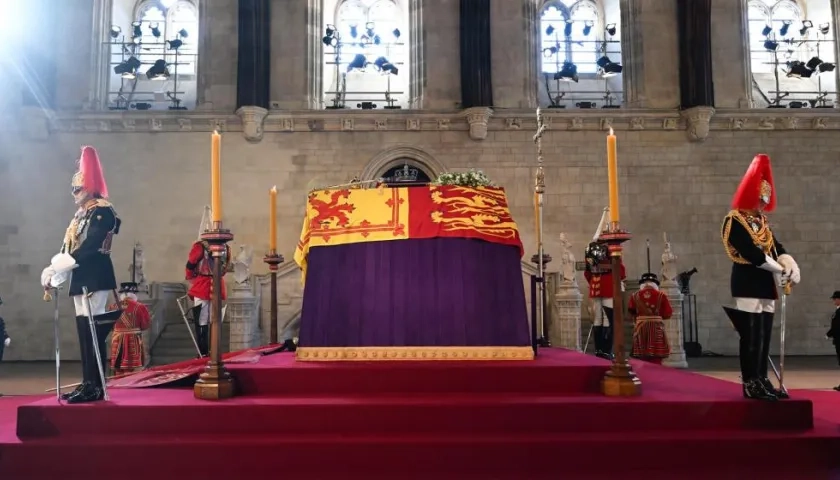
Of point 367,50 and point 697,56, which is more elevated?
point 367,50

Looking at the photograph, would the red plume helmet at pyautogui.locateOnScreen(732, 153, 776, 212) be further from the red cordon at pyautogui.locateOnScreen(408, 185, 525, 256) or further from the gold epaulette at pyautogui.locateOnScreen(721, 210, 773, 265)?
the red cordon at pyautogui.locateOnScreen(408, 185, 525, 256)

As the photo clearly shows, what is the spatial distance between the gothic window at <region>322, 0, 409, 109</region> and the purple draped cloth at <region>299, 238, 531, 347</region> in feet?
34.6

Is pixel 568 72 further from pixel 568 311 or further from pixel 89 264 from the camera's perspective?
pixel 89 264

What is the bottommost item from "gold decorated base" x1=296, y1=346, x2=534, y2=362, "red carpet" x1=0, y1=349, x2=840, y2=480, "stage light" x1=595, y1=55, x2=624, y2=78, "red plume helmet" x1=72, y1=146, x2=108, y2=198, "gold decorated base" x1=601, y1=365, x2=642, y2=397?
"red carpet" x1=0, y1=349, x2=840, y2=480

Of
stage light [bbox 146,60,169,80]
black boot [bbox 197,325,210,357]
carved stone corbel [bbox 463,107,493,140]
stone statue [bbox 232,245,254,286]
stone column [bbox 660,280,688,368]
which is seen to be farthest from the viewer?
stage light [bbox 146,60,169,80]

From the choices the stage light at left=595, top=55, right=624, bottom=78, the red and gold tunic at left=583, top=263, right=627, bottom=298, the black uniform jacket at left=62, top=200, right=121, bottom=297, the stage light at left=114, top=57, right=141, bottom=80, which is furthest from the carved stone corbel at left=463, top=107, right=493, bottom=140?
the black uniform jacket at left=62, top=200, right=121, bottom=297

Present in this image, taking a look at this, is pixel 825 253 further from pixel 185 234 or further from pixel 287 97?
pixel 185 234

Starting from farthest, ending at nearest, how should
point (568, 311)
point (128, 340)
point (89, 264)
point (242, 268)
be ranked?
point (242, 268)
point (568, 311)
point (128, 340)
point (89, 264)

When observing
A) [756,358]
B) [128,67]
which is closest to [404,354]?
[756,358]

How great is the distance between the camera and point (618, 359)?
168 inches

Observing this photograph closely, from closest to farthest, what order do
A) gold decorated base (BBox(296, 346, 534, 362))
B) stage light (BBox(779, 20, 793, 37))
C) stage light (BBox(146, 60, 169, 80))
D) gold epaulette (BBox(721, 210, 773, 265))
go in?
1. gold epaulette (BBox(721, 210, 773, 265))
2. gold decorated base (BBox(296, 346, 534, 362))
3. stage light (BBox(146, 60, 169, 80))
4. stage light (BBox(779, 20, 793, 37))

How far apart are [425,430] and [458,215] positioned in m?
1.97

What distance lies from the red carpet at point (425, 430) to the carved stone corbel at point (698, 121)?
11.3 metres

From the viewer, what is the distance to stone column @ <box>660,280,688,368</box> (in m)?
11.0
